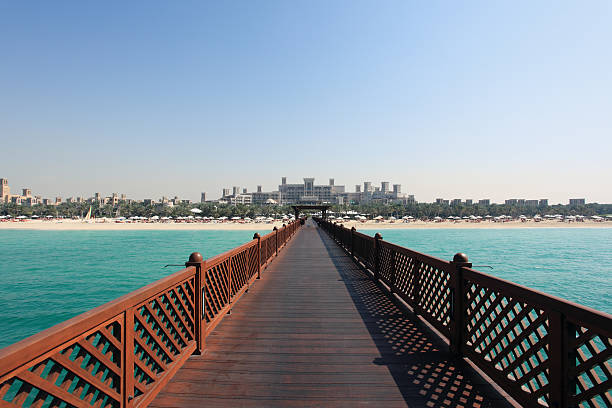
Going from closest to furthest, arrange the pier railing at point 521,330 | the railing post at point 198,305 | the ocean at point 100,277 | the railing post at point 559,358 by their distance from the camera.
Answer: the pier railing at point 521,330 < the railing post at point 559,358 < the railing post at point 198,305 < the ocean at point 100,277

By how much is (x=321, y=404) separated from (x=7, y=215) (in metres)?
151

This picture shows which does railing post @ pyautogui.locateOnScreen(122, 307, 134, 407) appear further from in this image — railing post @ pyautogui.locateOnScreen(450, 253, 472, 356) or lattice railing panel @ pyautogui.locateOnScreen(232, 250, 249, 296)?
railing post @ pyautogui.locateOnScreen(450, 253, 472, 356)

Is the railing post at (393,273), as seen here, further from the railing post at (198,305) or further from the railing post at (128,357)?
the railing post at (128,357)

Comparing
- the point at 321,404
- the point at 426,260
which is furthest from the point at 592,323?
the point at 426,260

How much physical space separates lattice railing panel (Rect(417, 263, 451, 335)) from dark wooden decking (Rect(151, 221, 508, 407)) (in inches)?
10.2

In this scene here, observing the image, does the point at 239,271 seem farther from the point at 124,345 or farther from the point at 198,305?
the point at 124,345

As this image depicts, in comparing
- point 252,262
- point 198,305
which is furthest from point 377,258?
point 198,305

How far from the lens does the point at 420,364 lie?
3689 mm

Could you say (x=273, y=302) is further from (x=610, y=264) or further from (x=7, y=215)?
(x=7, y=215)

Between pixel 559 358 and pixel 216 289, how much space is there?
13.6 ft

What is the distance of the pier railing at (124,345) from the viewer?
5.63ft

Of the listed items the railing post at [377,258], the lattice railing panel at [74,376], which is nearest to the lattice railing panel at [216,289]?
the lattice railing panel at [74,376]

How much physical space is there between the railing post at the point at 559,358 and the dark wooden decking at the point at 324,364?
0.68 m

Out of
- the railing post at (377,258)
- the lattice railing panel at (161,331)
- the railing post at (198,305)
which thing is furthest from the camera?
the railing post at (377,258)
